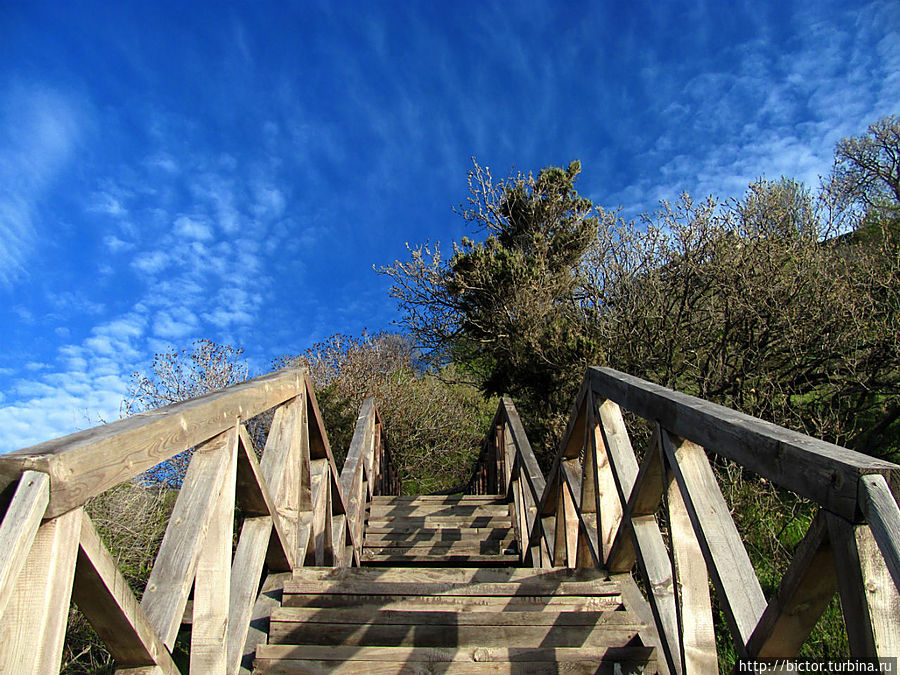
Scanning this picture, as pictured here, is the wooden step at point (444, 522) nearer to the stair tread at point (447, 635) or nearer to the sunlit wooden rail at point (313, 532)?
the sunlit wooden rail at point (313, 532)

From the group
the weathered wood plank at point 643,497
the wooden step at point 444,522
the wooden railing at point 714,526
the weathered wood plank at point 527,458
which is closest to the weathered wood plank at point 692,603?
the wooden railing at point 714,526

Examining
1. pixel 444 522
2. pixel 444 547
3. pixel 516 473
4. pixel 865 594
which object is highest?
pixel 516 473

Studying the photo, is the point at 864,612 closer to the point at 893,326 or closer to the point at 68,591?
the point at 68,591

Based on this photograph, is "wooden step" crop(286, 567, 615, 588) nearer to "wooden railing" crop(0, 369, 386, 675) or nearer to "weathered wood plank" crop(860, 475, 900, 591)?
"wooden railing" crop(0, 369, 386, 675)

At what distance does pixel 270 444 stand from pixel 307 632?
0.80m

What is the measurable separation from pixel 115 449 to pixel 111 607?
14.5 inches

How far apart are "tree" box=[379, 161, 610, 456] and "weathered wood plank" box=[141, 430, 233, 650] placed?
6.76 m

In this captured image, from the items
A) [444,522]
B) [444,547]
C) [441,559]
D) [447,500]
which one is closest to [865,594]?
[441,559]

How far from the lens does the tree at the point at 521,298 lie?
8.66m

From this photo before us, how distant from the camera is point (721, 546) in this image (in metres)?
1.45

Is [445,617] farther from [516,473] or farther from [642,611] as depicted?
[516,473]

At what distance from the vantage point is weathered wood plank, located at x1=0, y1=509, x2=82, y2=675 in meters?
0.88

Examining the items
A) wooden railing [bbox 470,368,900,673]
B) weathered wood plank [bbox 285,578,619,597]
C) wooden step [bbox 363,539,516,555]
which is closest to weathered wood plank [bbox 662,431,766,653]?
wooden railing [bbox 470,368,900,673]

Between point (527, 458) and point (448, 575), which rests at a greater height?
point (527, 458)
